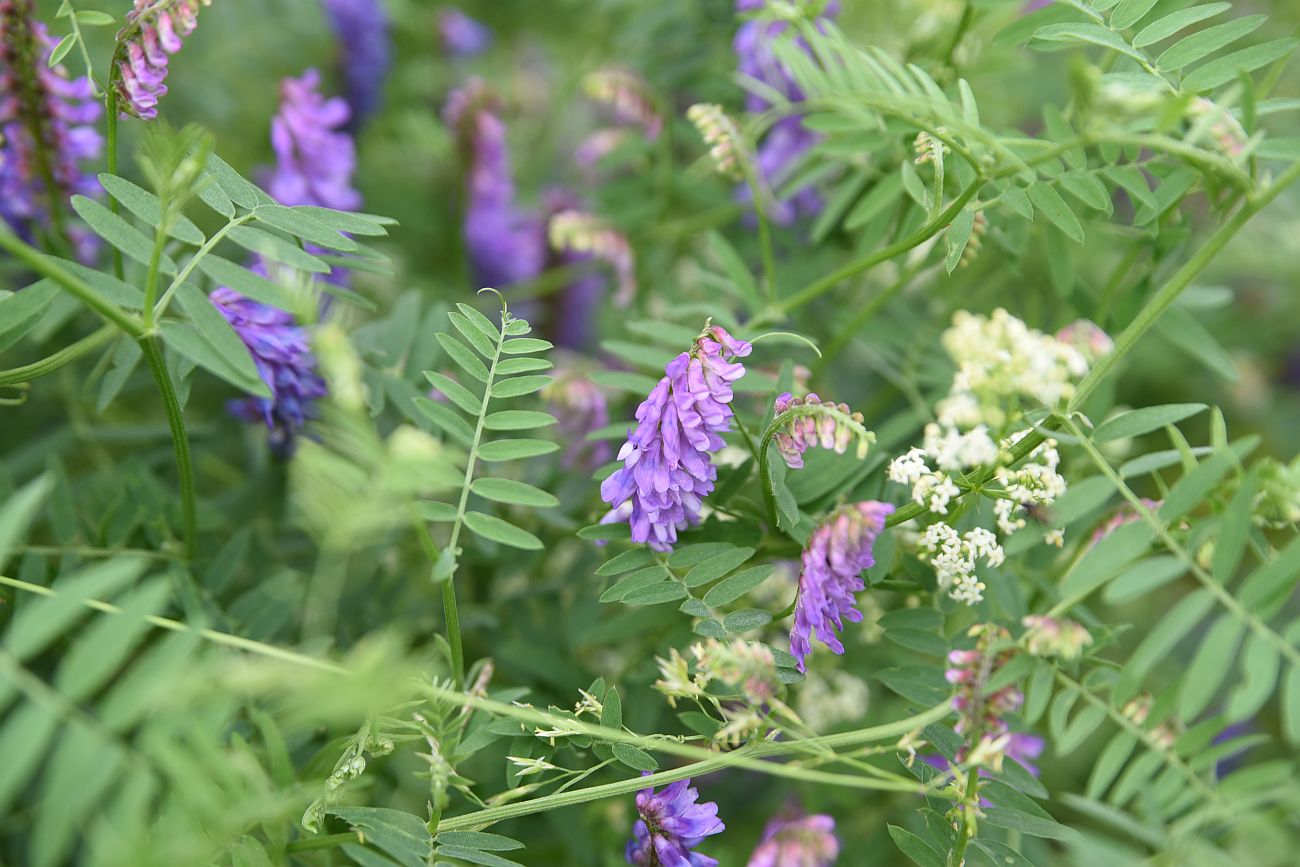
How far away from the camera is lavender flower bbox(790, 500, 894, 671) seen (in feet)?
2.55

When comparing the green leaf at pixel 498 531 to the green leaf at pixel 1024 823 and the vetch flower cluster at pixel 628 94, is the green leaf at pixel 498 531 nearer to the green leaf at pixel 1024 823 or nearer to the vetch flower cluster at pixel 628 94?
the green leaf at pixel 1024 823

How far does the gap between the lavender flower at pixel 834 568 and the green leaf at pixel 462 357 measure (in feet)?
1.03

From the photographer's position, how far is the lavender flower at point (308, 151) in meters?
1.26

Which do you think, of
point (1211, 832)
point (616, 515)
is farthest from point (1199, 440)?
point (616, 515)

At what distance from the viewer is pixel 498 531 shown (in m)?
0.83

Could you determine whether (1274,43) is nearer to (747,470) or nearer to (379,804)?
(747,470)

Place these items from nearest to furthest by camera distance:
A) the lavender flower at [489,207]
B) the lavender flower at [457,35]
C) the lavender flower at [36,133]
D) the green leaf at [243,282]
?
the green leaf at [243,282]
the lavender flower at [36,133]
the lavender flower at [489,207]
the lavender flower at [457,35]

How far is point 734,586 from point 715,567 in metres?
0.02

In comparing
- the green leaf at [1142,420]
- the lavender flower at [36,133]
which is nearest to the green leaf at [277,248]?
the lavender flower at [36,133]

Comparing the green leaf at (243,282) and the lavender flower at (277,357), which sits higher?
the green leaf at (243,282)

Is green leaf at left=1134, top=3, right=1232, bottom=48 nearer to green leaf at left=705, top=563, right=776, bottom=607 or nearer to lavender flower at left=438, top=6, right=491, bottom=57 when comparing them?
green leaf at left=705, top=563, right=776, bottom=607

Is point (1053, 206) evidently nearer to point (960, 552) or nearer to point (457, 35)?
point (960, 552)

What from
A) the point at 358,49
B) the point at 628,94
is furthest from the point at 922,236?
the point at 358,49

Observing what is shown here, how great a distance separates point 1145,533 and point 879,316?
25.9 inches
